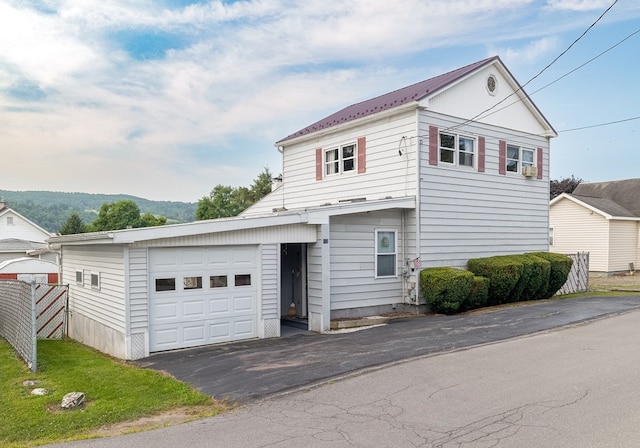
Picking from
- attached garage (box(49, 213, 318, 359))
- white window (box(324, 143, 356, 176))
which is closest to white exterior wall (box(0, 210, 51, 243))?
white window (box(324, 143, 356, 176))

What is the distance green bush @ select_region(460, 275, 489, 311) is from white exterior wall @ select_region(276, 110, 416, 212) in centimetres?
342

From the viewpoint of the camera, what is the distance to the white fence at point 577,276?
20.6 m

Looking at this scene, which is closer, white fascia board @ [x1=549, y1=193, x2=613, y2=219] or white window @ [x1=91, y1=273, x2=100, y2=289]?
white window @ [x1=91, y1=273, x2=100, y2=289]

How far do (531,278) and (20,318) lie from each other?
50.4 feet

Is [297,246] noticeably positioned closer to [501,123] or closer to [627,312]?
[501,123]

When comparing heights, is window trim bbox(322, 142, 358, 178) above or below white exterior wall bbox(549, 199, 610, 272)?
above

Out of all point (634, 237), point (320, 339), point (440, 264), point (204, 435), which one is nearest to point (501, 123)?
point (440, 264)

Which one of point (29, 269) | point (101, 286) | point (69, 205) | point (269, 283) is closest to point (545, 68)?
point (269, 283)

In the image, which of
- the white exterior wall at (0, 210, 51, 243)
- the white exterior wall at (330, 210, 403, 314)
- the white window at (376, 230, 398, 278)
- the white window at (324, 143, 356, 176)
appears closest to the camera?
the white exterior wall at (330, 210, 403, 314)

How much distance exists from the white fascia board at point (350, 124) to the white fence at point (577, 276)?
33.8 feet

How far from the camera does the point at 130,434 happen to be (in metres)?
6.14

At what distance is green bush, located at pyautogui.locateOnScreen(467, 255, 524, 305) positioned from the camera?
53.0 feet

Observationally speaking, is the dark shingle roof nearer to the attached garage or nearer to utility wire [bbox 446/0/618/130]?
utility wire [bbox 446/0/618/130]

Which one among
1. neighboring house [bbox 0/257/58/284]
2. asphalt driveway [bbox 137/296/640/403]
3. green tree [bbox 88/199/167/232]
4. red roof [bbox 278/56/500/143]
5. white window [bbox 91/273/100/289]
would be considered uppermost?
red roof [bbox 278/56/500/143]
